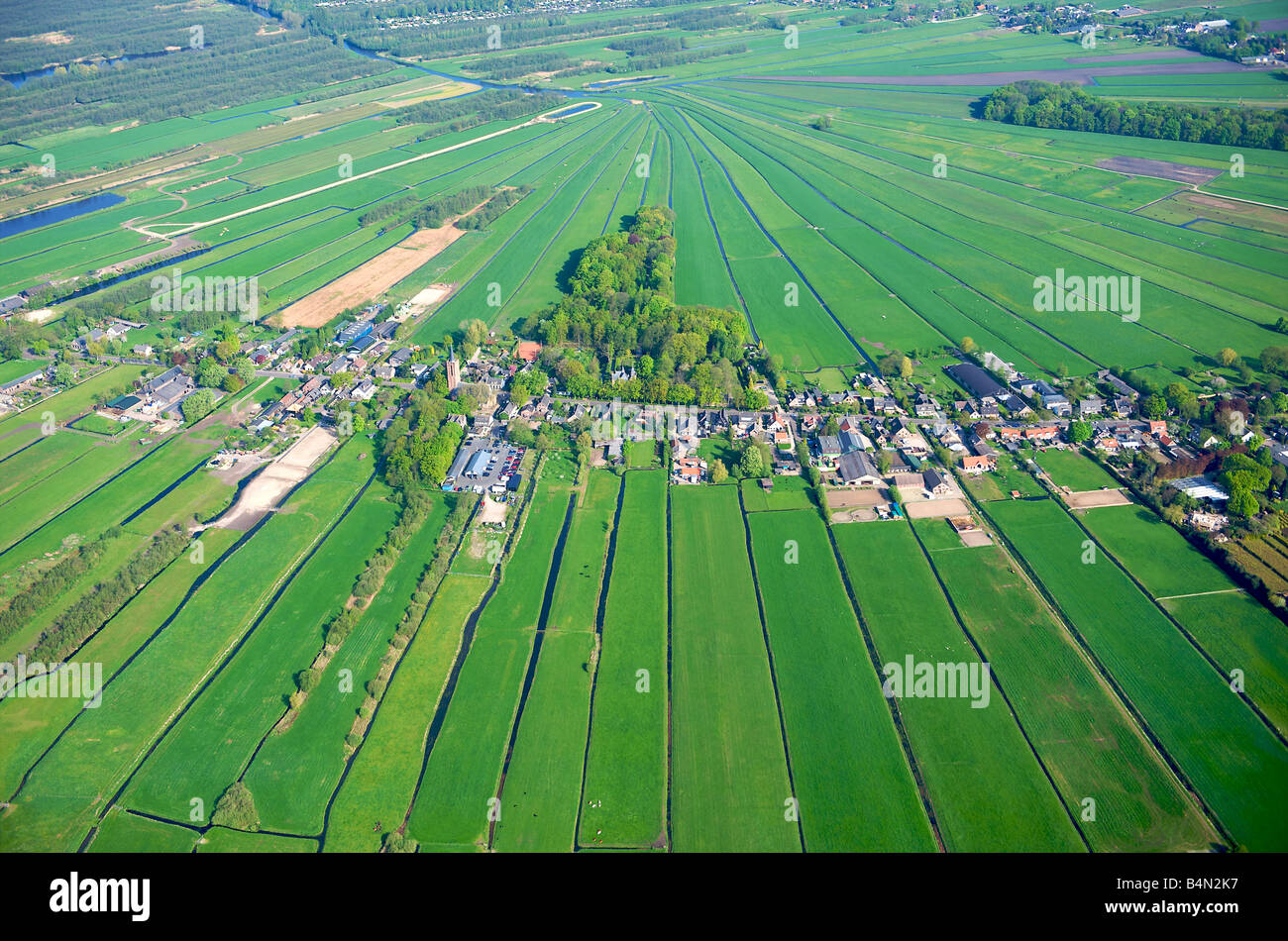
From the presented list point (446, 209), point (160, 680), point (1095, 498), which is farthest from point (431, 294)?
point (1095, 498)

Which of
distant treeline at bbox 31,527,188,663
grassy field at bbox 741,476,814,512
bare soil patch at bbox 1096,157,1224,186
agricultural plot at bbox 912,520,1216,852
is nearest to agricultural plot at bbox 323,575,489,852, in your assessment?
distant treeline at bbox 31,527,188,663

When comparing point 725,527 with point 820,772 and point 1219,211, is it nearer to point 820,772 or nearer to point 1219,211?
point 820,772

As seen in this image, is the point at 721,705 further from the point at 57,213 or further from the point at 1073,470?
the point at 57,213

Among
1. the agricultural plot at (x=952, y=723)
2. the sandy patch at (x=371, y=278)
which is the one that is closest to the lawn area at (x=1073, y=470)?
the agricultural plot at (x=952, y=723)

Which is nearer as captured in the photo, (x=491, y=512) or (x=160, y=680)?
(x=160, y=680)

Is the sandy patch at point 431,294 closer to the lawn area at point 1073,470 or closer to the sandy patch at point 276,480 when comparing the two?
the sandy patch at point 276,480

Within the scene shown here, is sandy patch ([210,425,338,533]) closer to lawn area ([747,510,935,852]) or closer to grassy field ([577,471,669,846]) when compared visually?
grassy field ([577,471,669,846])

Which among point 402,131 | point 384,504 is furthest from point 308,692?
point 402,131
